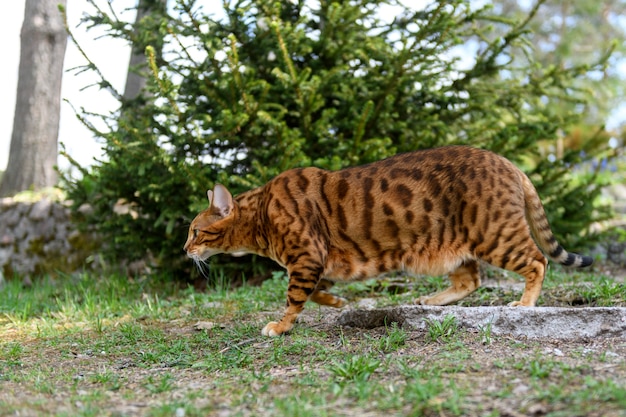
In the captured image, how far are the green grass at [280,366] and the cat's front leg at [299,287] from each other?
5.0 inches

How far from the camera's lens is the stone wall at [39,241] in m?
9.32

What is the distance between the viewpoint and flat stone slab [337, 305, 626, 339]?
4.18 metres

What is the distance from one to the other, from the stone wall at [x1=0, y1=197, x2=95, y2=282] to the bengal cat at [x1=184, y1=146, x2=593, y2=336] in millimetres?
4702

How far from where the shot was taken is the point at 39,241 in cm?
948

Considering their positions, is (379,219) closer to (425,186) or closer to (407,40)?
(425,186)

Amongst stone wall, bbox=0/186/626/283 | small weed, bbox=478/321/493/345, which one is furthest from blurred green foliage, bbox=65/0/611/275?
small weed, bbox=478/321/493/345

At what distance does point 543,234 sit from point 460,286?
2.56ft

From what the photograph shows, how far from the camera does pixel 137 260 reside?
27.6 ft

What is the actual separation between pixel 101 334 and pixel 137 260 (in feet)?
10.2

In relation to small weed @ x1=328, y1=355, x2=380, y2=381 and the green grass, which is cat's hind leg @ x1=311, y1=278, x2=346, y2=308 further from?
small weed @ x1=328, y1=355, x2=380, y2=381

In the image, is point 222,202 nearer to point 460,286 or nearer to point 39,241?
point 460,286

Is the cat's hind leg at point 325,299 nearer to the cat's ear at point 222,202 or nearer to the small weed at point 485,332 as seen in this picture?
the cat's ear at point 222,202

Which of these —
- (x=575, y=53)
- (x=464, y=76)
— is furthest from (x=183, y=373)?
(x=575, y=53)

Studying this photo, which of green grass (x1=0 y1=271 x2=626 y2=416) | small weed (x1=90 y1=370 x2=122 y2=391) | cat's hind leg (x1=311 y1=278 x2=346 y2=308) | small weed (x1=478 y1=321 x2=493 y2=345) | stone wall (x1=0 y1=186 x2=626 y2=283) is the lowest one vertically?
small weed (x1=90 y1=370 x2=122 y2=391)
